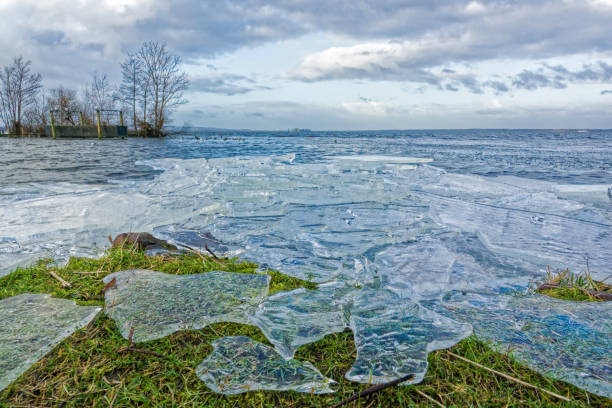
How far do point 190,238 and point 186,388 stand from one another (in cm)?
203

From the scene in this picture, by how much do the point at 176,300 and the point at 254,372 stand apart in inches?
24.6

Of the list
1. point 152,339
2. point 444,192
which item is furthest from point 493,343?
point 444,192

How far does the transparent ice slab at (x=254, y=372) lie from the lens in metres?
1.11

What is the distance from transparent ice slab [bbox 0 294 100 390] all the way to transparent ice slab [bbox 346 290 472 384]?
3.60 ft

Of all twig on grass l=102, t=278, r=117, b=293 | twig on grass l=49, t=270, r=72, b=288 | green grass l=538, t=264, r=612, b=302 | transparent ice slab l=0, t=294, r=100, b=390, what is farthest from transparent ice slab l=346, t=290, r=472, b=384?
twig on grass l=49, t=270, r=72, b=288

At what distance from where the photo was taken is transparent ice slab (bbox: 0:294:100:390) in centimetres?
119

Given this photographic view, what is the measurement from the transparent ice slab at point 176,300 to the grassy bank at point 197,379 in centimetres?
5

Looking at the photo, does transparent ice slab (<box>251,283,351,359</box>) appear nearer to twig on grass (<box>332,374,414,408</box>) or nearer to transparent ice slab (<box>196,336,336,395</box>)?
transparent ice slab (<box>196,336,336,395</box>)

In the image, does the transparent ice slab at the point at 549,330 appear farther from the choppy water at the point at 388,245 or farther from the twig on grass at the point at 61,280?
the twig on grass at the point at 61,280

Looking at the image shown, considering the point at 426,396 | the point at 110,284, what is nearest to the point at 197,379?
the point at 426,396

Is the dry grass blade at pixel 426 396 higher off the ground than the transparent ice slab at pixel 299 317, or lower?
lower

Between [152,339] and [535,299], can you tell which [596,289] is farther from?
[152,339]

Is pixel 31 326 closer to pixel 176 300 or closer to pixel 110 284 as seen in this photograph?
pixel 110 284

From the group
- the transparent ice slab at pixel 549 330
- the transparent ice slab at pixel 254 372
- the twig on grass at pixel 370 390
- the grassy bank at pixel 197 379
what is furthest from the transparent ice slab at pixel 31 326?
the transparent ice slab at pixel 549 330
